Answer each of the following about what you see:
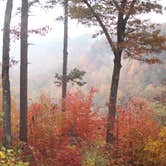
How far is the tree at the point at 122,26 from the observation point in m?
16.3

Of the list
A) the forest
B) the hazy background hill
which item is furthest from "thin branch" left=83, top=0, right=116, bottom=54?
the hazy background hill

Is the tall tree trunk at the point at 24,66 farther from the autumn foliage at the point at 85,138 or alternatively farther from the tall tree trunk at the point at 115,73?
the tall tree trunk at the point at 115,73

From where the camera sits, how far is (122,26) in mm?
16609

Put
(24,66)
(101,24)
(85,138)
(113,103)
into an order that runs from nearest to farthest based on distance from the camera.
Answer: (101,24), (113,103), (24,66), (85,138)

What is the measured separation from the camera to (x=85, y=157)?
47.1ft

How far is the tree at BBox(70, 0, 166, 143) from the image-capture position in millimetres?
16266

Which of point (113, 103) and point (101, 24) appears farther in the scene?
point (113, 103)

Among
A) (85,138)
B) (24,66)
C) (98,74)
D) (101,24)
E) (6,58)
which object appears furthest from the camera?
(98,74)

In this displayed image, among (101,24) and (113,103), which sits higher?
(101,24)

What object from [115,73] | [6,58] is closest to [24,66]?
[6,58]

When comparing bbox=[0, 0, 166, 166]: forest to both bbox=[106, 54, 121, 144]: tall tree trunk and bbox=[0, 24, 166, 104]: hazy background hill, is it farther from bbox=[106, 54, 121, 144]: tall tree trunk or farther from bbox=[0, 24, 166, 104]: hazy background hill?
bbox=[0, 24, 166, 104]: hazy background hill

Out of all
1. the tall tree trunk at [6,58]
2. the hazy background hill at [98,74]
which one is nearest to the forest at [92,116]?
the tall tree trunk at [6,58]

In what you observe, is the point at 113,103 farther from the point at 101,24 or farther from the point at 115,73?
the point at 101,24

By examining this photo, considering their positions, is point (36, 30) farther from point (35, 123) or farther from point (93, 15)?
point (35, 123)
